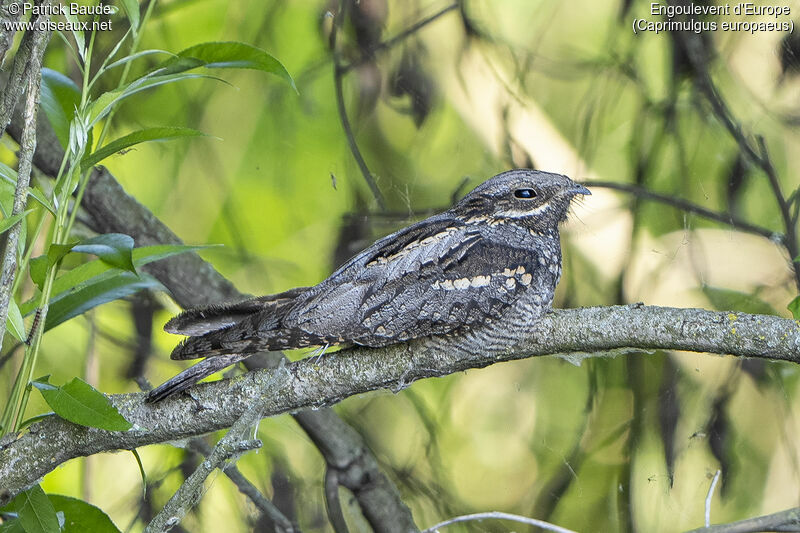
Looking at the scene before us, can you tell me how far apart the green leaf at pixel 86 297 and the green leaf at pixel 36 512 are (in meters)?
0.29

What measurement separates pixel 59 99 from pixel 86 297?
1.26 ft

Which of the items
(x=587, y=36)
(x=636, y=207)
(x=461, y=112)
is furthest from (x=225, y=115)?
(x=636, y=207)

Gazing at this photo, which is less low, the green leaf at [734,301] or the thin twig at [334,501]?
the green leaf at [734,301]

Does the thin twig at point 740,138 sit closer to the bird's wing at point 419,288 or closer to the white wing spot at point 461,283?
the bird's wing at point 419,288

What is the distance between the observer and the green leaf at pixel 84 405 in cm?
108

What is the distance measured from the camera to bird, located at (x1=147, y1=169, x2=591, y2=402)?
1246 millimetres

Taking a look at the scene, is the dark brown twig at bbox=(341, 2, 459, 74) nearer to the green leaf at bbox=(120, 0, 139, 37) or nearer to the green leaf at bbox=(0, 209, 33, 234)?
the green leaf at bbox=(120, 0, 139, 37)

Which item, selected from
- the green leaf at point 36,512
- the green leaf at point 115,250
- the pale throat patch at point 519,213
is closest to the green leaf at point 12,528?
the green leaf at point 36,512

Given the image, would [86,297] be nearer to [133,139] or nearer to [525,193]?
[133,139]

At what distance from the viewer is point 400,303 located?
4.14 ft

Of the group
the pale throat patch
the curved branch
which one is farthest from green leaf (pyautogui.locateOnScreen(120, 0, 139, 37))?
the pale throat patch

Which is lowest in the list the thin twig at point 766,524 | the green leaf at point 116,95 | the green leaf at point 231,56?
the thin twig at point 766,524

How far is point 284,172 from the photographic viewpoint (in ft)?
7.63

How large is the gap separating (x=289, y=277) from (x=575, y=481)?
109cm
